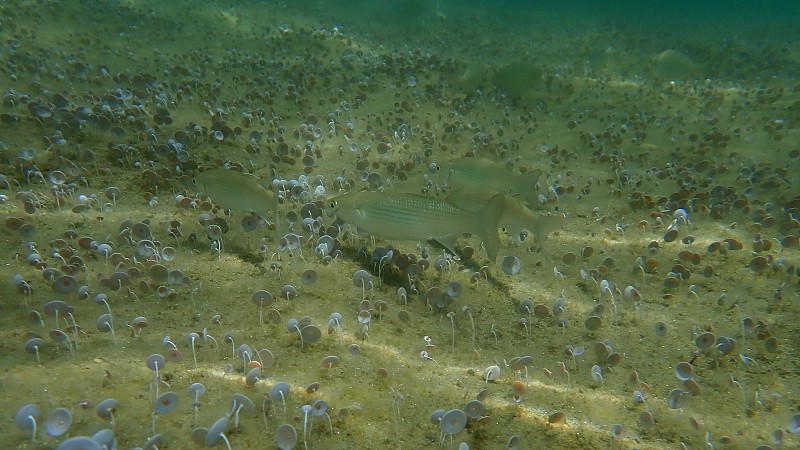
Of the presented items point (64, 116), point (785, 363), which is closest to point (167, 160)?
point (64, 116)

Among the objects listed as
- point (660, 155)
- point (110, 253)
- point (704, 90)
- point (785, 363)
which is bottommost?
point (110, 253)

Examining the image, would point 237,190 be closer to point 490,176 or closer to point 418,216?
point 418,216

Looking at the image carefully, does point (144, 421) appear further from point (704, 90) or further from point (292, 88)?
point (704, 90)

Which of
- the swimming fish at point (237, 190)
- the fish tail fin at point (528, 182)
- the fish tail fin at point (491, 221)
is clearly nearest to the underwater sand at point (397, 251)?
the swimming fish at point (237, 190)

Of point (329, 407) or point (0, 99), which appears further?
point (0, 99)

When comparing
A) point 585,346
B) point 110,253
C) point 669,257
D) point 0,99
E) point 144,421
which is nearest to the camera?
point 144,421

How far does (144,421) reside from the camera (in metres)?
3.29

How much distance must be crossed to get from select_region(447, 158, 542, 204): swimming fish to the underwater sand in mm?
386

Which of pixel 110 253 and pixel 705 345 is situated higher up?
pixel 705 345

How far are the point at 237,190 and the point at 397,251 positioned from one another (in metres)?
2.22

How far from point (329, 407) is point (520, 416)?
1.59 m

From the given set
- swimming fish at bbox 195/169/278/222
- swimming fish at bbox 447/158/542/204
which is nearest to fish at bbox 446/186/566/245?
swimming fish at bbox 447/158/542/204

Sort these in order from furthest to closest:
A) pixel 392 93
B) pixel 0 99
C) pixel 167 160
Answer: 1. pixel 392 93
2. pixel 0 99
3. pixel 167 160

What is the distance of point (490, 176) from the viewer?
7.57 meters
